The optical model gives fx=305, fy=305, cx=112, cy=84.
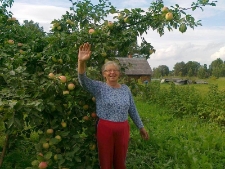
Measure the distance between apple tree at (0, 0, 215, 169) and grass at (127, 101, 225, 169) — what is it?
1191mm

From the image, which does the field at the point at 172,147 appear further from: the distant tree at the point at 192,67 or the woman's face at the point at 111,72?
the distant tree at the point at 192,67

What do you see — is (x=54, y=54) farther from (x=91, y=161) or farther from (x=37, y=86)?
(x=91, y=161)

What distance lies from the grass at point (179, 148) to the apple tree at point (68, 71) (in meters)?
1.19

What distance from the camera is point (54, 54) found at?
263 centimetres

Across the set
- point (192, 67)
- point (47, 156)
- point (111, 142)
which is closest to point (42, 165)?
point (47, 156)

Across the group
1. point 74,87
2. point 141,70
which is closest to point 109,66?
point 74,87

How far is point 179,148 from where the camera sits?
13.5ft

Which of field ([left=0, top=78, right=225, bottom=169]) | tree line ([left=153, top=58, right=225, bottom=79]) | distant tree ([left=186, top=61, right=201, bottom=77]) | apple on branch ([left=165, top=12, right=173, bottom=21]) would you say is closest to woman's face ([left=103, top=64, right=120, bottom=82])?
apple on branch ([left=165, top=12, right=173, bottom=21])

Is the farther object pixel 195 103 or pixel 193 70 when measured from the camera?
pixel 193 70

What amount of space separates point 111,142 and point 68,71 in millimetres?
751

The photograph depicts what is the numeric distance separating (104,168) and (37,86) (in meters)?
0.94

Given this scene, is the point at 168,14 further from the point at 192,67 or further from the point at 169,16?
the point at 192,67

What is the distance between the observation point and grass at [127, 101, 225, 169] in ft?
12.1

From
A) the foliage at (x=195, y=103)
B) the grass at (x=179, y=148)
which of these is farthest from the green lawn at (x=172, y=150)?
the foliage at (x=195, y=103)
